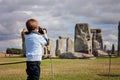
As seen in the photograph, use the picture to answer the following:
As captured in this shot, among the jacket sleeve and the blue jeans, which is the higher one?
the jacket sleeve

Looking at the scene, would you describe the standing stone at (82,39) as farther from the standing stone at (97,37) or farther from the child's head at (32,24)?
the child's head at (32,24)

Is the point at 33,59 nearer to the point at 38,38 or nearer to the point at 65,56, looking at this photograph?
the point at 38,38

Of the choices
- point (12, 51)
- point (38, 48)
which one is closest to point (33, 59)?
point (38, 48)

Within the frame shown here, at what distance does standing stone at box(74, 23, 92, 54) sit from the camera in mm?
47188

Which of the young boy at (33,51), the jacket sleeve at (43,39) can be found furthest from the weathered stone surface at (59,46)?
the young boy at (33,51)

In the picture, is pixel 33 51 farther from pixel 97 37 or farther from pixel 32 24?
pixel 97 37

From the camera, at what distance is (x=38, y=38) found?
8477mm

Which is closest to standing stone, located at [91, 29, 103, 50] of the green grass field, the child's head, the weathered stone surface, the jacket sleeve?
the weathered stone surface

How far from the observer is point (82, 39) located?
48250mm

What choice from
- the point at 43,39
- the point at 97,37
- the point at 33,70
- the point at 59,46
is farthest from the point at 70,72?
the point at 97,37

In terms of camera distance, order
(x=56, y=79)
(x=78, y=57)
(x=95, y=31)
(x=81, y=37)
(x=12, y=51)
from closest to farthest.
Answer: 1. (x=56, y=79)
2. (x=78, y=57)
3. (x=81, y=37)
4. (x=95, y=31)
5. (x=12, y=51)

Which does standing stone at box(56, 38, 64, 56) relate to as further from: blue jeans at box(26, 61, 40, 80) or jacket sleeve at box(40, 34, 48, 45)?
blue jeans at box(26, 61, 40, 80)

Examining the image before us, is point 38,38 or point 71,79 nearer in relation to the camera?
point 38,38

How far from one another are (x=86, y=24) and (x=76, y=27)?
4.65ft
